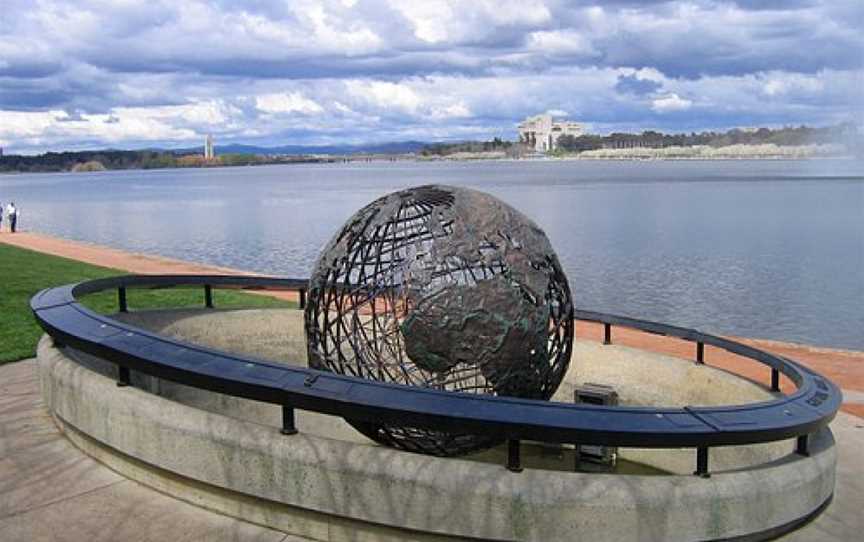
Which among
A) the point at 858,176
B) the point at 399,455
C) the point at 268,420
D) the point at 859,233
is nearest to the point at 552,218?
the point at 859,233

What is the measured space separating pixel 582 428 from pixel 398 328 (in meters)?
1.99

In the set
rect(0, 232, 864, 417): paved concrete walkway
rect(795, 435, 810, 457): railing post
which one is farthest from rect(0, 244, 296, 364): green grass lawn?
rect(795, 435, 810, 457): railing post

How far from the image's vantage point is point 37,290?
1295 cm

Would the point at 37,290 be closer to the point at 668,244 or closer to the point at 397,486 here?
A: the point at 397,486

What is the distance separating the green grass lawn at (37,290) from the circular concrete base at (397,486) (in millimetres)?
4151

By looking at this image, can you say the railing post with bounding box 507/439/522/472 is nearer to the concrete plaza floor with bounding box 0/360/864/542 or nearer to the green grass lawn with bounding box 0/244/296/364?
the concrete plaza floor with bounding box 0/360/864/542

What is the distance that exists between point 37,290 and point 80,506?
917 cm

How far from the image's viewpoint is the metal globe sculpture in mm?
5559

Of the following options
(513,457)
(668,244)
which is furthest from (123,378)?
(668,244)

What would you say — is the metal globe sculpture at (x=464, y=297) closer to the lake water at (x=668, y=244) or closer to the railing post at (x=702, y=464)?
the railing post at (x=702, y=464)

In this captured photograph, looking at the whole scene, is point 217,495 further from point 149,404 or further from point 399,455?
point 399,455

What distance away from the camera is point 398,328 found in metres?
5.79

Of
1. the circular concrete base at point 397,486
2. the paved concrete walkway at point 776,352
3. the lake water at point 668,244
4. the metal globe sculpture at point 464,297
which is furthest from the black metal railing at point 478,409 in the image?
the lake water at point 668,244

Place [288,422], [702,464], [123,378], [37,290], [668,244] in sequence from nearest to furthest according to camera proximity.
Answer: [702,464]
[288,422]
[123,378]
[37,290]
[668,244]
